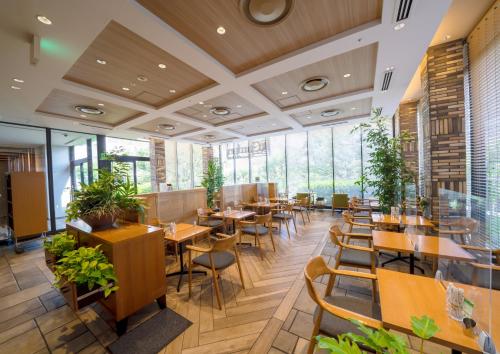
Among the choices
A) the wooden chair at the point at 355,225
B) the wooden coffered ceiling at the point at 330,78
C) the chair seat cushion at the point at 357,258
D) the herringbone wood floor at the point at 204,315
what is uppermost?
the wooden coffered ceiling at the point at 330,78

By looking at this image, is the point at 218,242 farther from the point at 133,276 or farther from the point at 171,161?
the point at 171,161

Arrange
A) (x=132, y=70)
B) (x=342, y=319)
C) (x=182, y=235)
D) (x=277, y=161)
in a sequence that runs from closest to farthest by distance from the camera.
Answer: (x=342, y=319) < (x=182, y=235) < (x=132, y=70) < (x=277, y=161)

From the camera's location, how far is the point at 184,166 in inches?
373

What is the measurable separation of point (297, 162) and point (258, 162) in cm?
189

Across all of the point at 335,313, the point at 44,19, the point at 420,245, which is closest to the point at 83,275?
the point at 335,313

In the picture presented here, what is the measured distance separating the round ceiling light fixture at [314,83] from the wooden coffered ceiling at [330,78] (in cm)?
6

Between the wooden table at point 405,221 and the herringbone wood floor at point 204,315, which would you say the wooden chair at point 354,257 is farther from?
the wooden table at point 405,221

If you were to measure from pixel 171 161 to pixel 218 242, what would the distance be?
754 centimetres

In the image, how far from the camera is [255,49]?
2646 mm

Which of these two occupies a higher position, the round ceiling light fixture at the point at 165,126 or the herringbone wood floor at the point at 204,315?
the round ceiling light fixture at the point at 165,126

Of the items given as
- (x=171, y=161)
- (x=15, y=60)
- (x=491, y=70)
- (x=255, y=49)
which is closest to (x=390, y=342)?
(x=255, y=49)

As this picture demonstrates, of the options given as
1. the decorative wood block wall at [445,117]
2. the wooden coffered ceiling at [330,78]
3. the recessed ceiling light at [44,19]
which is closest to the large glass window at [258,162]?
the wooden coffered ceiling at [330,78]

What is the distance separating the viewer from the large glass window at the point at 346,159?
7.41 metres

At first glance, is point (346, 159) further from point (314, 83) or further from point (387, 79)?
point (314, 83)
